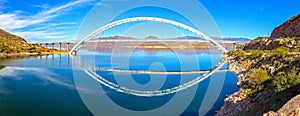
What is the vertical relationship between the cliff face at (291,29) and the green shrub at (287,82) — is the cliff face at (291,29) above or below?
above

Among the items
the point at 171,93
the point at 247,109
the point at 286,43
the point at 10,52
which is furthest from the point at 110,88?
the point at 10,52

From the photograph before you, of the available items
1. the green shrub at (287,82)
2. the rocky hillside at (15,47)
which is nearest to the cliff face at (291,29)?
the green shrub at (287,82)

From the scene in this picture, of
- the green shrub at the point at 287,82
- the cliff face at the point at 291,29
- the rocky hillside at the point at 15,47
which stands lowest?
the rocky hillside at the point at 15,47

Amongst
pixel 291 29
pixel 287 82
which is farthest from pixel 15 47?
pixel 287 82

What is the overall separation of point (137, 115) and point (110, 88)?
15.9 feet

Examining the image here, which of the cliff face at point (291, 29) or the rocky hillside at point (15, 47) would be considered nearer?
the cliff face at point (291, 29)

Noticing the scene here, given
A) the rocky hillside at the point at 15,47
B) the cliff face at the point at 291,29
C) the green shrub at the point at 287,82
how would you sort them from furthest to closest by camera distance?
1. the rocky hillside at the point at 15,47
2. the cliff face at the point at 291,29
3. the green shrub at the point at 287,82

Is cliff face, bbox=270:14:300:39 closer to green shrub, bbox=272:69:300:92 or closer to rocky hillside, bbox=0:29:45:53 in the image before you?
green shrub, bbox=272:69:300:92

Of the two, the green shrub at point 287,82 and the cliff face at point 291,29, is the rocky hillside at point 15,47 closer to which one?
the cliff face at point 291,29

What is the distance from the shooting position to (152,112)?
875 centimetres

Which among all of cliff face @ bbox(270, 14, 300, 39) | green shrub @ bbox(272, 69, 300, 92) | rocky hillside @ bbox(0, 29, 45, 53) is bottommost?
rocky hillside @ bbox(0, 29, 45, 53)

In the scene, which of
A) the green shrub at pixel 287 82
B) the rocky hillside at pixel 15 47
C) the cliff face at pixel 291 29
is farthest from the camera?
the rocky hillside at pixel 15 47

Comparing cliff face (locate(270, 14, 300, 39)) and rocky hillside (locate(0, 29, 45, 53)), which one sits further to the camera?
rocky hillside (locate(0, 29, 45, 53))

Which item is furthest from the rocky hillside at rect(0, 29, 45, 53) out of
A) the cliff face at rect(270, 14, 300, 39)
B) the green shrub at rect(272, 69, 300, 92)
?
the green shrub at rect(272, 69, 300, 92)
